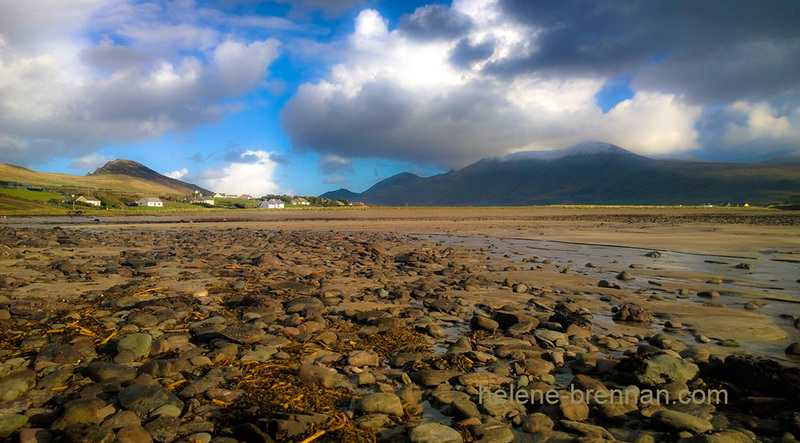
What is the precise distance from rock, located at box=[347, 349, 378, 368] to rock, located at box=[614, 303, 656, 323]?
518cm

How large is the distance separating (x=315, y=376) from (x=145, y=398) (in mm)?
1776

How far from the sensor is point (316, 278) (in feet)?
41.0

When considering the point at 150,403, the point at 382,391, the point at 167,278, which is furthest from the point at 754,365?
the point at 167,278

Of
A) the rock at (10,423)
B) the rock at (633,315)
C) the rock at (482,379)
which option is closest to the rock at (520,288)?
the rock at (633,315)

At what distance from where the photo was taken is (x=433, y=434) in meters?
3.88

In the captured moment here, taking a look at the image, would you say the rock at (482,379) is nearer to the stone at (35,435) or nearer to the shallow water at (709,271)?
the shallow water at (709,271)

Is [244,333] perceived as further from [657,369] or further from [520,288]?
[520,288]

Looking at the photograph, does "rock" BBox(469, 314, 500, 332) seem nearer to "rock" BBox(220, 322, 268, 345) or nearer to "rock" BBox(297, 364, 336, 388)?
"rock" BBox(297, 364, 336, 388)

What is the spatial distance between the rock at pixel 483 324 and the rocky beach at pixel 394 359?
1.5 inches

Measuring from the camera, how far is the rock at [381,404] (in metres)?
4.42

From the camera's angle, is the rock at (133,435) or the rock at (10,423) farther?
the rock at (10,423)

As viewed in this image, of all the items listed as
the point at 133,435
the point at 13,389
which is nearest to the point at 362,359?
the point at 133,435

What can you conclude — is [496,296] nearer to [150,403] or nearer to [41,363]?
[150,403]

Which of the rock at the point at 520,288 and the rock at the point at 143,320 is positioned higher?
the rock at the point at 143,320
